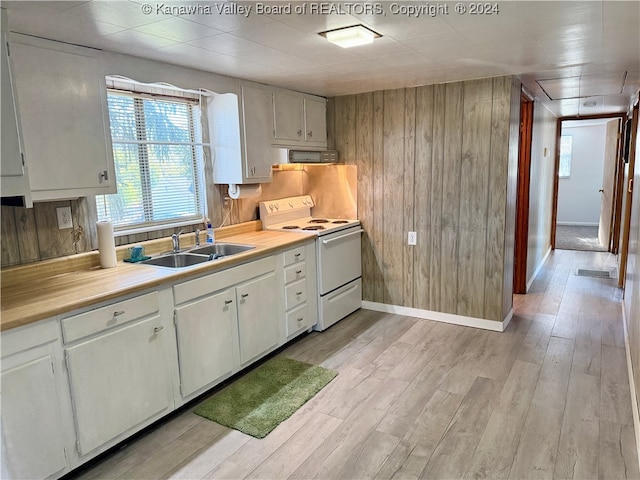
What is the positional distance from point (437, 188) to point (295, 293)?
1575 millimetres

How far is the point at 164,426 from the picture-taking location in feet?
8.33

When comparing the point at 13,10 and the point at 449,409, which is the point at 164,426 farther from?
the point at 13,10

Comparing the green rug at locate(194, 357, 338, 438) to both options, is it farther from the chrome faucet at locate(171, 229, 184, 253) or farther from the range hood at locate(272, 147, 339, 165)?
the range hood at locate(272, 147, 339, 165)

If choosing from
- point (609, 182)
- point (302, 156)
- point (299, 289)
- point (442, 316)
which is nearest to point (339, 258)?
point (299, 289)

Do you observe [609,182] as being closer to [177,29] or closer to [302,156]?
[302,156]

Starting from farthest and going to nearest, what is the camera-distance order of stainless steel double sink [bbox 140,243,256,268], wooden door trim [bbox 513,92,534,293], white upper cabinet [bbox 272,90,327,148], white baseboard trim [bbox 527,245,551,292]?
white baseboard trim [bbox 527,245,551,292], wooden door trim [bbox 513,92,534,293], white upper cabinet [bbox 272,90,327,148], stainless steel double sink [bbox 140,243,256,268]

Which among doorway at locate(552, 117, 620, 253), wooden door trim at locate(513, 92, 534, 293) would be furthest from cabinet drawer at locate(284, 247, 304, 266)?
doorway at locate(552, 117, 620, 253)

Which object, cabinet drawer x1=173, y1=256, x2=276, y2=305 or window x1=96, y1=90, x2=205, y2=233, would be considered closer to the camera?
cabinet drawer x1=173, y1=256, x2=276, y2=305

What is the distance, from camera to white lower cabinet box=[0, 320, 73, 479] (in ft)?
5.91

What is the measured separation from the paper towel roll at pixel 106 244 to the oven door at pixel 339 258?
1683 millimetres

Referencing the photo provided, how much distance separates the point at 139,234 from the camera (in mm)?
3035

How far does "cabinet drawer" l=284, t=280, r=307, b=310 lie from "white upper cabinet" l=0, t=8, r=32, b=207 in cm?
197

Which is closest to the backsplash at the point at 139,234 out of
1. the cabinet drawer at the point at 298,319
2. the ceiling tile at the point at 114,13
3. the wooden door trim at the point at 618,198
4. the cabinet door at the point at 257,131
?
the cabinet door at the point at 257,131

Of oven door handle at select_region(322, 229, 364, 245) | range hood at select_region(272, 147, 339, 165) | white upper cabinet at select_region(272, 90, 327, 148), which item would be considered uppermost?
white upper cabinet at select_region(272, 90, 327, 148)
